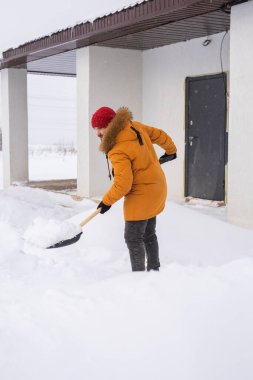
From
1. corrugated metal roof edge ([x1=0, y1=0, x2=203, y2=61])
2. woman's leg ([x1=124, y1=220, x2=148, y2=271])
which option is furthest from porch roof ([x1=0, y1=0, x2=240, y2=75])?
woman's leg ([x1=124, y1=220, x2=148, y2=271])

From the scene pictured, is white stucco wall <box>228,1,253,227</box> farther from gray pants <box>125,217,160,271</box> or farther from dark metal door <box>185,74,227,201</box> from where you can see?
gray pants <box>125,217,160,271</box>

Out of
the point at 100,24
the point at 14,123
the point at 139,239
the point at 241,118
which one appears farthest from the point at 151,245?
the point at 14,123

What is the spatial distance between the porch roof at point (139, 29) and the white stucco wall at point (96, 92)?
25 cm

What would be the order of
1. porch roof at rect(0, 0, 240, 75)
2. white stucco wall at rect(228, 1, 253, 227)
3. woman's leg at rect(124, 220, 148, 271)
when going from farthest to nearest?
porch roof at rect(0, 0, 240, 75) < white stucco wall at rect(228, 1, 253, 227) < woman's leg at rect(124, 220, 148, 271)

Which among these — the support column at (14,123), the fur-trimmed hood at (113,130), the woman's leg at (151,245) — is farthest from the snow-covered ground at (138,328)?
the support column at (14,123)

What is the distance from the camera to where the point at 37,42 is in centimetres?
1023

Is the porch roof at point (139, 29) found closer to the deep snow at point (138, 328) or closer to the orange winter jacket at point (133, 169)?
the orange winter jacket at point (133, 169)

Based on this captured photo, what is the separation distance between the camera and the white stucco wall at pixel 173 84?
9445mm

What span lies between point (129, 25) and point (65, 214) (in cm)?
304

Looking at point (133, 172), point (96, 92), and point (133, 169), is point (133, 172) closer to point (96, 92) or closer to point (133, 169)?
point (133, 169)

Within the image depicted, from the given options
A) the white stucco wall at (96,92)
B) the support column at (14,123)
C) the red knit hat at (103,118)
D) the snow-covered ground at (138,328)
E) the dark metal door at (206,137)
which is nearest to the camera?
the snow-covered ground at (138,328)

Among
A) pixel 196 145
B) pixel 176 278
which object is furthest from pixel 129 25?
pixel 176 278

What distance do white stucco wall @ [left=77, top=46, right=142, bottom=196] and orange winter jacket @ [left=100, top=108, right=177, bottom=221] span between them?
18.1 ft

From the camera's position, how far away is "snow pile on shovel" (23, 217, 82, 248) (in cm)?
449
